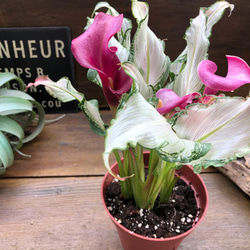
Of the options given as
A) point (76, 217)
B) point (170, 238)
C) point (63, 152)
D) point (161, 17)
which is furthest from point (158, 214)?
point (161, 17)

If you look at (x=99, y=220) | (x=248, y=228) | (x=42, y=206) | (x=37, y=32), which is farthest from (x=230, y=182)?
(x=37, y=32)

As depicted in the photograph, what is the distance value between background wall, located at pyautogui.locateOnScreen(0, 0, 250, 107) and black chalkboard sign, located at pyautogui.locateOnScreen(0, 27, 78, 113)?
0.02m

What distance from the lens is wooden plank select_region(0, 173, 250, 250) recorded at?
0.42m

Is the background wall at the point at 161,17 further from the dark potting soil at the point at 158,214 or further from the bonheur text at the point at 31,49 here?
the dark potting soil at the point at 158,214

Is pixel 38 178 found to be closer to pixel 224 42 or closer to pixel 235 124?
pixel 235 124

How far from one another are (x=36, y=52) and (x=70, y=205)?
0.37 metres

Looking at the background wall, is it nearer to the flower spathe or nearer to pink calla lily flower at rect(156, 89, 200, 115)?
the flower spathe

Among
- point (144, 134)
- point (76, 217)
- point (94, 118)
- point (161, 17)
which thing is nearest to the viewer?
point (144, 134)

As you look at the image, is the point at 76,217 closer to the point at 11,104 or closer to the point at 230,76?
the point at 11,104

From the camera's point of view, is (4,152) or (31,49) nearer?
(4,152)

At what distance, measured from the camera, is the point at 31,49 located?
1.92ft

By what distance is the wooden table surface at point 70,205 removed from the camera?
42cm

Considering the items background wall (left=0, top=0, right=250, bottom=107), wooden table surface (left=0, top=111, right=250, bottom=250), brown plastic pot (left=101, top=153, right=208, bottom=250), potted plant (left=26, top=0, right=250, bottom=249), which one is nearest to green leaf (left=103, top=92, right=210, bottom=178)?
potted plant (left=26, top=0, right=250, bottom=249)

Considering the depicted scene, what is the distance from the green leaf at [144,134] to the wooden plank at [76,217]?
0.28 meters
